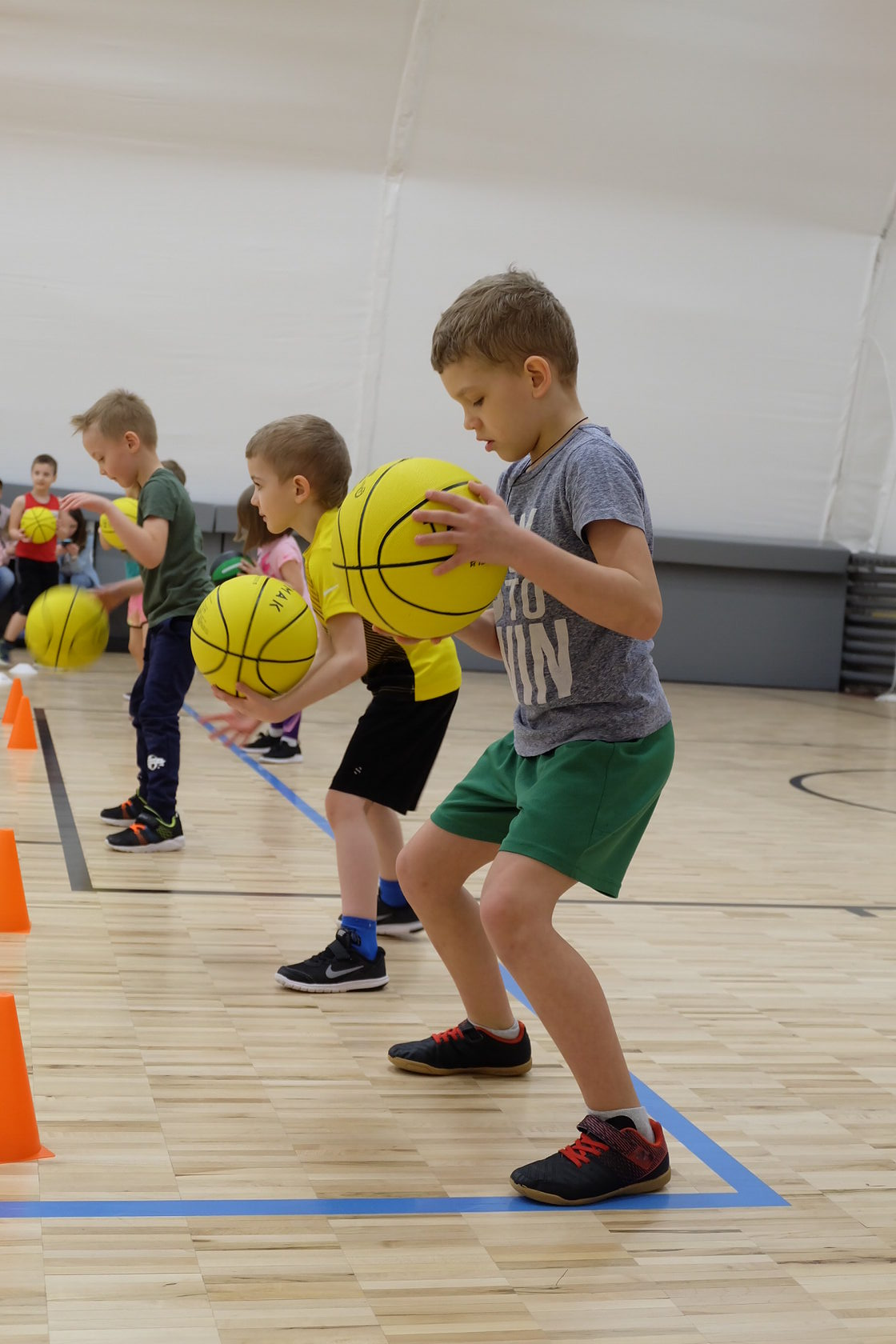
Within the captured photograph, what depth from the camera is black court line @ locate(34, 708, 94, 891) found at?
14.1ft

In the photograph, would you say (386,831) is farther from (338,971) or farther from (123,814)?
(123,814)

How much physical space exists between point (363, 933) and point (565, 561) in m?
1.61

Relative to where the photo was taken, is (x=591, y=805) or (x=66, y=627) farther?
(x=66, y=627)

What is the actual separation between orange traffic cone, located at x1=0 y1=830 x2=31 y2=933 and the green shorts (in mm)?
1770

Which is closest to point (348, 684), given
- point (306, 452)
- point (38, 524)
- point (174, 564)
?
point (306, 452)

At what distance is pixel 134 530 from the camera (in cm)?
454

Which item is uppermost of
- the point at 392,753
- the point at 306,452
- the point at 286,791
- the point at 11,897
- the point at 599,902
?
the point at 306,452

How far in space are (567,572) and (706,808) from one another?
183 inches

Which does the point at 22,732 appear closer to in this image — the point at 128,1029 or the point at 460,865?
the point at 128,1029

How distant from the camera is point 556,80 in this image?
10977mm

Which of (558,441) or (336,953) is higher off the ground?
(558,441)

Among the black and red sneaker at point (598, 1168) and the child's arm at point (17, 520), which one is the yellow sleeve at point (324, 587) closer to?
the black and red sneaker at point (598, 1168)

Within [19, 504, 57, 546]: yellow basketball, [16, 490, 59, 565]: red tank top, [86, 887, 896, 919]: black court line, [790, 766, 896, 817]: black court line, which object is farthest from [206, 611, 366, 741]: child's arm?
[16, 490, 59, 565]: red tank top

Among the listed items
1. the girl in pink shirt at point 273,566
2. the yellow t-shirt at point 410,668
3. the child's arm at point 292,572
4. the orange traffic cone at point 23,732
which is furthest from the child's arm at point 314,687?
the orange traffic cone at point 23,732
